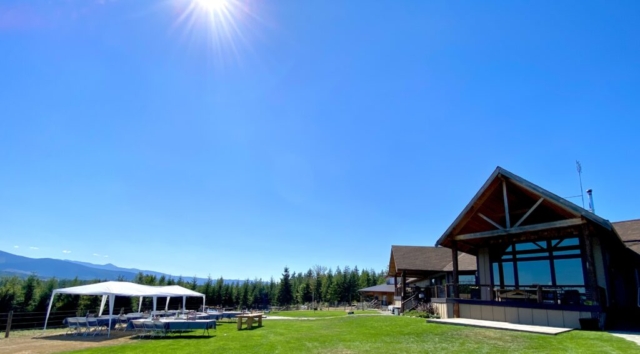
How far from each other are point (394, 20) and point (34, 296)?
93.1 feet

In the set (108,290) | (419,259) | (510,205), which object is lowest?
(108,290)

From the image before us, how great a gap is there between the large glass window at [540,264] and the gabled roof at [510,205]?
1.02 meters

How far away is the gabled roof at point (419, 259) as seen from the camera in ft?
80.4

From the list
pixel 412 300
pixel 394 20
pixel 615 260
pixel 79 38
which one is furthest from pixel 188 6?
pixel 412 300

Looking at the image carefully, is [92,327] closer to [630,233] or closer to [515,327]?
[515,327]

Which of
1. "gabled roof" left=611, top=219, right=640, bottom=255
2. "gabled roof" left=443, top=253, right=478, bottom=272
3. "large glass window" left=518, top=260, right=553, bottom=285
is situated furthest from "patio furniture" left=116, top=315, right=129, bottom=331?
"gabled roof" left=611, top=219, right=640, bottom=255

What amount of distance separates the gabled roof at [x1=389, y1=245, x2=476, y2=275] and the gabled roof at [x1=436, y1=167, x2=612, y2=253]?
9159mm

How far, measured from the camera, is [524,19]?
12.3 m

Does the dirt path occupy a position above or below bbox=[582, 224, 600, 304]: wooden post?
below

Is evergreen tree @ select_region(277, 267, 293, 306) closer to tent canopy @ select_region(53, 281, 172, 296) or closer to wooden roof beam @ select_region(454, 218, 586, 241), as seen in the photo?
tent canopy @ select_region(53, 281, 172, 296)

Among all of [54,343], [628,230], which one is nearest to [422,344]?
[54,343]

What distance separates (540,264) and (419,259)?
472 inches

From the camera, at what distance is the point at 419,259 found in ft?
85.5

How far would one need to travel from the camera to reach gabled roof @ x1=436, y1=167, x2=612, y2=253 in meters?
12.4
